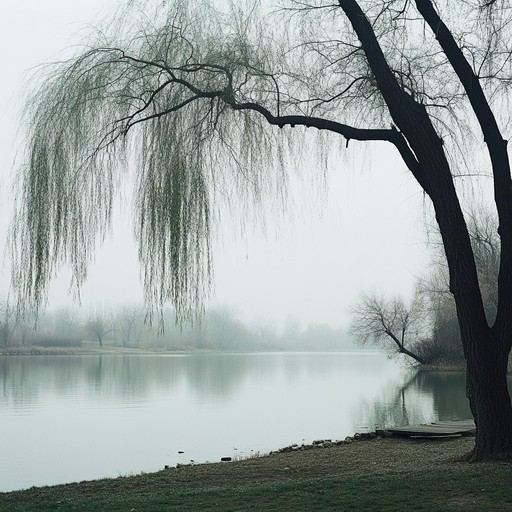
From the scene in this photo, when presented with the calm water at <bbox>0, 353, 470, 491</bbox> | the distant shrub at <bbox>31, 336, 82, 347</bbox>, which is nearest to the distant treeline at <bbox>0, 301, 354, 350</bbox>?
the distant shrub at <bbox>31, 336, 82, 347</bbox>

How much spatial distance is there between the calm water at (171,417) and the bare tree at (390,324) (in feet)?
32.3

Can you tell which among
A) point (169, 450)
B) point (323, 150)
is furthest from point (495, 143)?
point (169, 450)

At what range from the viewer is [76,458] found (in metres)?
13.4

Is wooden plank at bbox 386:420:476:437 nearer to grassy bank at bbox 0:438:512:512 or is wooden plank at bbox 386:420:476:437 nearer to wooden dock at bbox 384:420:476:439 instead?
wooden dock at bbox 384:420:476:439

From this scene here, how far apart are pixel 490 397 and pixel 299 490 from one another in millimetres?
2578

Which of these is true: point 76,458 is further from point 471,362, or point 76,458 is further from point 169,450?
point 471,362

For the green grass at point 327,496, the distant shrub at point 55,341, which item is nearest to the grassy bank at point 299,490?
the green grass at point 327,496

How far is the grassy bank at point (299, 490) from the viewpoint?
5.89m

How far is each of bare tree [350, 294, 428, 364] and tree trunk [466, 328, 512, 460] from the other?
34.6m

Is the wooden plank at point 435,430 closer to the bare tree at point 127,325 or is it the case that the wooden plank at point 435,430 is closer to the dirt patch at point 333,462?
the dirt patch at point 333,462

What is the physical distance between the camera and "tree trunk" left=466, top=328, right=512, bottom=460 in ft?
26.1

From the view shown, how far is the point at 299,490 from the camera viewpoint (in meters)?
6.67

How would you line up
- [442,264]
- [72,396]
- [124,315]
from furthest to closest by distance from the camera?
[124,315]
[442,264]
[72,396]

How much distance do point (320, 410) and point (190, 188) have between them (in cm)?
1460
